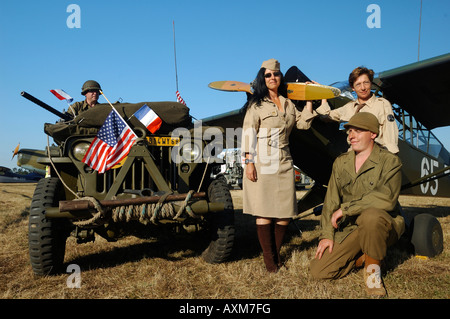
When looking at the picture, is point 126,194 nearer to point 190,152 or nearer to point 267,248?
point 190,152

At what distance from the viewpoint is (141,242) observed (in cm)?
458

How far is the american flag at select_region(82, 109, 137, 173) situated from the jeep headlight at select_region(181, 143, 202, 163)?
555 mm

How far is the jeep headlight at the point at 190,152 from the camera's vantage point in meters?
3.45

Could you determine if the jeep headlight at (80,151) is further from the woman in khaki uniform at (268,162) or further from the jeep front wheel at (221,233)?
the woman in khaki uniform at (268,162)

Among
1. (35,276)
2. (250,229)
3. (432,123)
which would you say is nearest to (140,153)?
(35,276)

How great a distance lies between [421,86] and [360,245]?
11.4 feet

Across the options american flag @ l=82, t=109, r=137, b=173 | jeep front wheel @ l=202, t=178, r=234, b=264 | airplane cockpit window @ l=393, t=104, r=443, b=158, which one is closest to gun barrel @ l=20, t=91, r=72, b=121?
american flag @ l=82, t=109, r=137, b=173

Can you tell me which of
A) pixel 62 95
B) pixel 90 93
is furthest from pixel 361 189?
pixel 90 93

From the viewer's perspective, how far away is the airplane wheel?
11.6ft

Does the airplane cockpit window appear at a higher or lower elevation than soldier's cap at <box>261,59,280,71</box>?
lower

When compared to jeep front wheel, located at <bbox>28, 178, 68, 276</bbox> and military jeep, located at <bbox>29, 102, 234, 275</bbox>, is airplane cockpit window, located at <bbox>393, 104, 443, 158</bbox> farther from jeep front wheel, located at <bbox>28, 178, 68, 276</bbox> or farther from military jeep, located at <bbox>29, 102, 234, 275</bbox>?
jeep front wheel, located at <bbox>28, 178, 68, 276</bbox>
